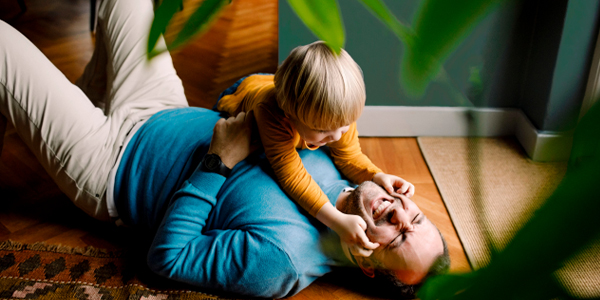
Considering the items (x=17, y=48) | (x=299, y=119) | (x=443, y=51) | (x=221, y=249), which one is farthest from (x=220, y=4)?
(x=17, y=48)

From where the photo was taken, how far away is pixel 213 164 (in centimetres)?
112

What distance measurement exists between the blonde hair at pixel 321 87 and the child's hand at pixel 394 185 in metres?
0.22

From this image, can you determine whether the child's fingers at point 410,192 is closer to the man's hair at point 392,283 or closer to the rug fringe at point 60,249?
the man's hair at point 392,283

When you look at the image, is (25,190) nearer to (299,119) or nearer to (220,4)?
(299,119)

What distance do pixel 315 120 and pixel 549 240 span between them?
34.4 inches

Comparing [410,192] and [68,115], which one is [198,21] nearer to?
[410,192]

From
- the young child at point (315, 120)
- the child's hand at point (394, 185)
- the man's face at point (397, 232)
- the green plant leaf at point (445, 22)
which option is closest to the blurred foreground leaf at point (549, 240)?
the green plant leaf at point (445, 22)

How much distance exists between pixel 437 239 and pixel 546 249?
3.18 ft

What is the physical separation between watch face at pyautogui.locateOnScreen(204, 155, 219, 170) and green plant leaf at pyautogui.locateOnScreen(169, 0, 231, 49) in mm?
961

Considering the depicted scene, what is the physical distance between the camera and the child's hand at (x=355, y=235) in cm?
101

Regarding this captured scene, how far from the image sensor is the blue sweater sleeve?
1.06 m

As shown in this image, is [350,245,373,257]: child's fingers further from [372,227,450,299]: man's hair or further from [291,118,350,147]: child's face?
[291,118,350,147]: child's face

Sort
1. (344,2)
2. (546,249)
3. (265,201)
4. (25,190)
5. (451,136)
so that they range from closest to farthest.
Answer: (546,249)
(265,201)
(25,190)
(344,2)
(451,136)

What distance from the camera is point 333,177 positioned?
4.26 ft
